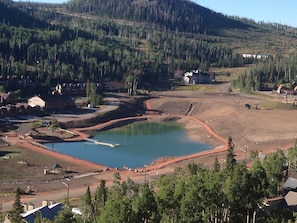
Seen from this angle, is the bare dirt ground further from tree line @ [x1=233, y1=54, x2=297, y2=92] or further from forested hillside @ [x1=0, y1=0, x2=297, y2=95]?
forested hillside @ [x1=0, y1=0, x2=297, y2=95]

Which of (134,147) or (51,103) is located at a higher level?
(51,103)

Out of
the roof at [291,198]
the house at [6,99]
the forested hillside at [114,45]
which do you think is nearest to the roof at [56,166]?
the roof at [291,198]

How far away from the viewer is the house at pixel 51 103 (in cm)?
7038

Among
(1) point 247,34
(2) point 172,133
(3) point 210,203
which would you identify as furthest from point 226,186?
(1) point 247,34

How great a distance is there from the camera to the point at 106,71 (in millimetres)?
100812

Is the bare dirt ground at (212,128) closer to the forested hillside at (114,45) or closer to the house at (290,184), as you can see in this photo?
the house at (290,184)

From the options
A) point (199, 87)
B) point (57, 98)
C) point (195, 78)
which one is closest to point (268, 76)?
point (199, 87)

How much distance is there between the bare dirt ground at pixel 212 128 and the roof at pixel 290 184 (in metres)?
12.5

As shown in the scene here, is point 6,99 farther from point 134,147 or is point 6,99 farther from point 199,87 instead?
point 199,87

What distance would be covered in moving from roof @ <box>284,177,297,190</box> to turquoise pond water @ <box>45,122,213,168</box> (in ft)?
60.0

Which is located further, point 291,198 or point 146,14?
point 146,14

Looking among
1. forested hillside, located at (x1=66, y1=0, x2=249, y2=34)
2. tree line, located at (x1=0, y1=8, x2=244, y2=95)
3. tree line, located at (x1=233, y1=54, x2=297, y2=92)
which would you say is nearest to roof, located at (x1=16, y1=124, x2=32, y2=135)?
tree line, located at (x1=0, y1=8, x2=244, y2=95)

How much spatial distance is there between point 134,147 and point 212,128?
45.2 feet

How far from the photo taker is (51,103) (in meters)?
72.3
